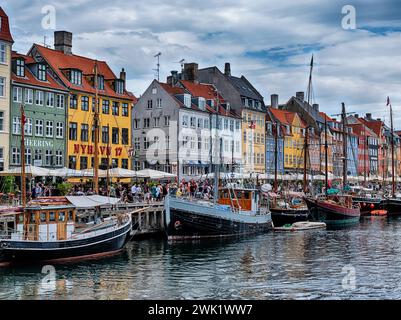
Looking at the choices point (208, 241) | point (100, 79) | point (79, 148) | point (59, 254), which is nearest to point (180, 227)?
point (208, 241)

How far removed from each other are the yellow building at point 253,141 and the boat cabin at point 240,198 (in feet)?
115

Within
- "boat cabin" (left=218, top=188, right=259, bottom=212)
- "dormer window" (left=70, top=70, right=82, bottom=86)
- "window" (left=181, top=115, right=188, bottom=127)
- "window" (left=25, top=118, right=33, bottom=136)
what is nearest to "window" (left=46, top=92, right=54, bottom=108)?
"window" (left=25, top=118, right=33, bottom=136)

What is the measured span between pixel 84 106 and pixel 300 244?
90.8 feet

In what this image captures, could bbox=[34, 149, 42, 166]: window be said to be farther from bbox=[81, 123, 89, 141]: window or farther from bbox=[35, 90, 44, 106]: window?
bbox=[81, 123, 89, 141]: window

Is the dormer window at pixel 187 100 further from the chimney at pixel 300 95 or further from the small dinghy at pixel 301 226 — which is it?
the chimney at pixel 300 95

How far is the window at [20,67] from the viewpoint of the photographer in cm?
5109

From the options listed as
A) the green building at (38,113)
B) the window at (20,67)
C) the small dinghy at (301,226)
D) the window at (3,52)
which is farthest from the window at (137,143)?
the small dinghy at (301,226)

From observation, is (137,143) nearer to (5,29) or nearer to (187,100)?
(187,100)

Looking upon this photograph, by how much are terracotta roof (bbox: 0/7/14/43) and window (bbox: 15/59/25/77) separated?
2206 millimetres

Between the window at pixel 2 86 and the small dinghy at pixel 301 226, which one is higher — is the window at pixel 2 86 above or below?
above

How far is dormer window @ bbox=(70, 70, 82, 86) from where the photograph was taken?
56.8 m

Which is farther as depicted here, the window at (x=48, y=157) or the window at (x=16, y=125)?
the window at (x=48, y=157)

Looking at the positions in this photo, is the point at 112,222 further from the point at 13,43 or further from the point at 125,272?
the point at 13,43

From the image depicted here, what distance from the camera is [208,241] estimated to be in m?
38.9
